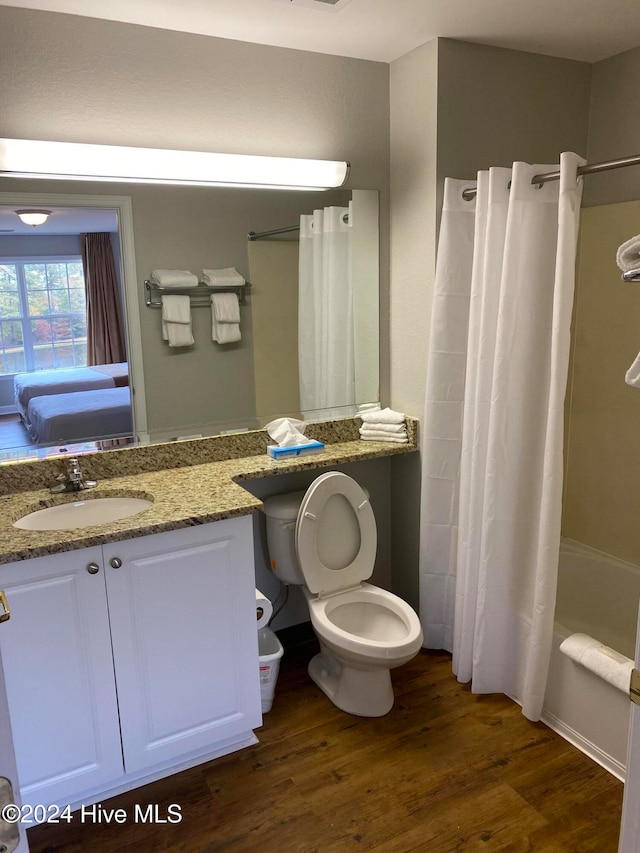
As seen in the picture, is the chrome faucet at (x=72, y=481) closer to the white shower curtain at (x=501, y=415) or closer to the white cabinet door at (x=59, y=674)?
the white cabinet door at (x=59, y=674)

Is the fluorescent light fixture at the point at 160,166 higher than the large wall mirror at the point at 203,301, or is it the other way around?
the fluorescent light fixture at the point at 160,166

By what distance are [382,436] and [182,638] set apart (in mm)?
1198

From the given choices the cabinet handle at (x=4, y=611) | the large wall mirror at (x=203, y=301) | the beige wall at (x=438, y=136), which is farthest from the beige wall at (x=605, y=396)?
the cabinet handle at (x=4, y=611)

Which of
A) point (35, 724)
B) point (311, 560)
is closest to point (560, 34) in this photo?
point (311, 560)

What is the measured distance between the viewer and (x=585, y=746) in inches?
89.8

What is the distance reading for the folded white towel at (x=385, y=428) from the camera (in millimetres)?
2834

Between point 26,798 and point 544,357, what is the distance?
2.13 meters

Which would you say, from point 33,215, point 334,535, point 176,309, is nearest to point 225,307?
point 176,309

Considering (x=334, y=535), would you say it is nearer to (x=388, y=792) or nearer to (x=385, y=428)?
(x=385, y=428)

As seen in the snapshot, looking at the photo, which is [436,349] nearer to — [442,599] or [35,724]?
[442,599]

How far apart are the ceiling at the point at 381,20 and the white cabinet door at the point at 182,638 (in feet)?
5.33

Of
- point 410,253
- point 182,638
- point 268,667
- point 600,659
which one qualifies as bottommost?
point 268,667

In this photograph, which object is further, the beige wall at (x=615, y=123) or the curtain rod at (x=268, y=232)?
the beige wall at (x=615, y=123)

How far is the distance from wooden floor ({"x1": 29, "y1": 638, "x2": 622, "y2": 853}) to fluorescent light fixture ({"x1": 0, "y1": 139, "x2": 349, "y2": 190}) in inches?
78.3
